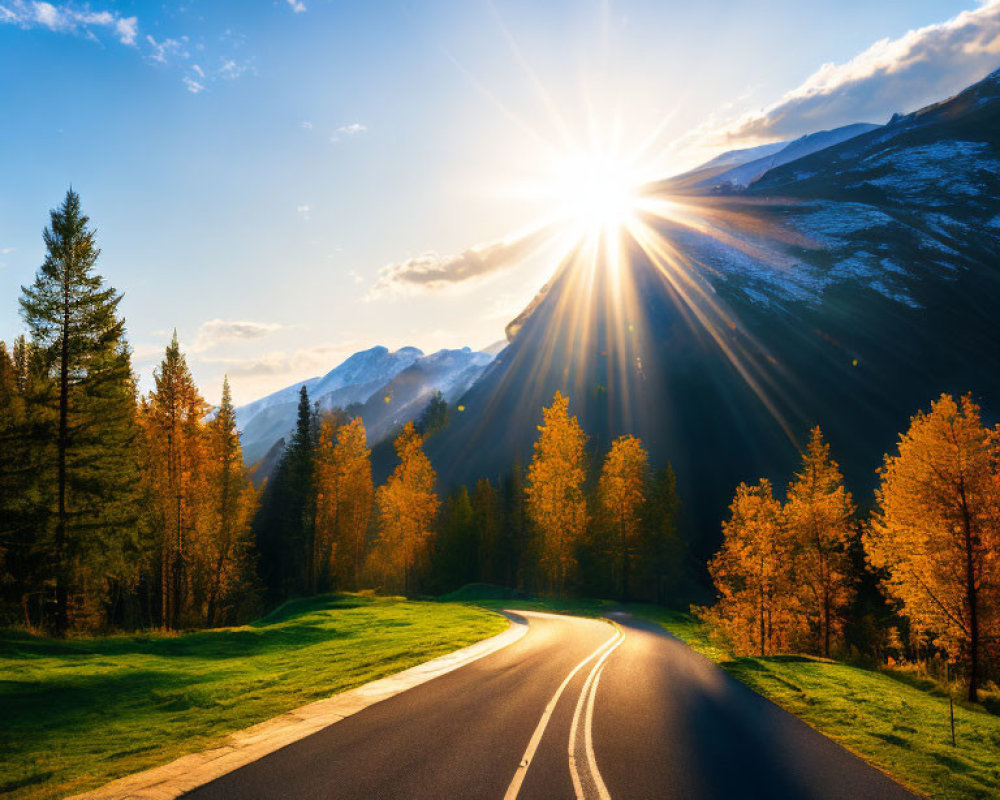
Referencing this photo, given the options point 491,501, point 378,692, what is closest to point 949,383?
point 491,501

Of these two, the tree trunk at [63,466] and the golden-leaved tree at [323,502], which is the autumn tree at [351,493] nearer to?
the golden-leaved tree at [323,502]

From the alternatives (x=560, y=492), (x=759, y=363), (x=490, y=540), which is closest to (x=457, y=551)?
(x=490, y=540)

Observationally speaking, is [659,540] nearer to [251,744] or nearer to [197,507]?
[197,507]

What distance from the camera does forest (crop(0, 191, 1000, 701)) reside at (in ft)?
73.6

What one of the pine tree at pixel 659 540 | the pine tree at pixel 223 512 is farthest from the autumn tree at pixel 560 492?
the pine tree at pixel 223 512

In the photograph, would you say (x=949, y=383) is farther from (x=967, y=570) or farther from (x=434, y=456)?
(x=967, y=570)

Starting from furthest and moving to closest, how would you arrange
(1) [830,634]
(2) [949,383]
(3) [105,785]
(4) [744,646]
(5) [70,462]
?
(2) [949,383] → (1) [830,634] → (4) [744,646] → (5) [70,462] → (3) [105,785]

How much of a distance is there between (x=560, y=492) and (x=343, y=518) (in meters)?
23.3

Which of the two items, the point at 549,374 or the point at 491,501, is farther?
the point at 549,374

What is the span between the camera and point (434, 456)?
163750 millimetres

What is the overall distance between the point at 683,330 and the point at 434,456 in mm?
93031

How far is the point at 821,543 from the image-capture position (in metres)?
32.4

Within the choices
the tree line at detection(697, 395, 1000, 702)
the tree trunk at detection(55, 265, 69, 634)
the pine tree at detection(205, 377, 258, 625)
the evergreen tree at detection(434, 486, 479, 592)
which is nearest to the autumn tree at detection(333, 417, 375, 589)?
the pine tree at detection(205, 377, 258, 625)

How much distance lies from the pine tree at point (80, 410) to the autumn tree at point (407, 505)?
30524 millimetres
